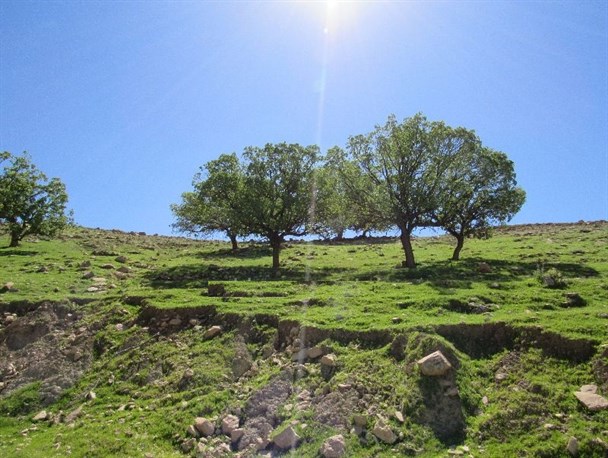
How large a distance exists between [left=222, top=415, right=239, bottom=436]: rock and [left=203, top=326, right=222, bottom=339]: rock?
14.5 ft

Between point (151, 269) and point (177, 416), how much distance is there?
69.1 feet

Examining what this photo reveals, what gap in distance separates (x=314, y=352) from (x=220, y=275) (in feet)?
52.3

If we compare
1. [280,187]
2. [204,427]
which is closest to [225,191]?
[280,187]

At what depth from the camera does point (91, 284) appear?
24.1m

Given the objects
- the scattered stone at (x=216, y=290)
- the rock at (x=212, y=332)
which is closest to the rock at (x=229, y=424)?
the rock at (x=212, y=332)

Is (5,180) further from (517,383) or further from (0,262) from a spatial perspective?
(517,383)

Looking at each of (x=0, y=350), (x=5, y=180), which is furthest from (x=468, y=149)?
(x=5, y=180)

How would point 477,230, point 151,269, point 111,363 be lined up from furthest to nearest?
point 477,230 < point 151,269 < point 111,363

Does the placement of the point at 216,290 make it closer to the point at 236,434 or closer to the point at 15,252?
the point at 236,434

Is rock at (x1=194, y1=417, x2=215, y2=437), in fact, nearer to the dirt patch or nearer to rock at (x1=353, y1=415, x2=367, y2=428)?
rock at (x1=353, y1=415, x2=367, y2=428)

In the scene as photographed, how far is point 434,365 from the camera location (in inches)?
462

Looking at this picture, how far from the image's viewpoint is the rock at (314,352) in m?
14.0

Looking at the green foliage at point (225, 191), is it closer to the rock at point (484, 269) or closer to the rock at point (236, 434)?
the rock at point (484, 269)

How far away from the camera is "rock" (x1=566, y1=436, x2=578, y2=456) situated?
9.16 metres
